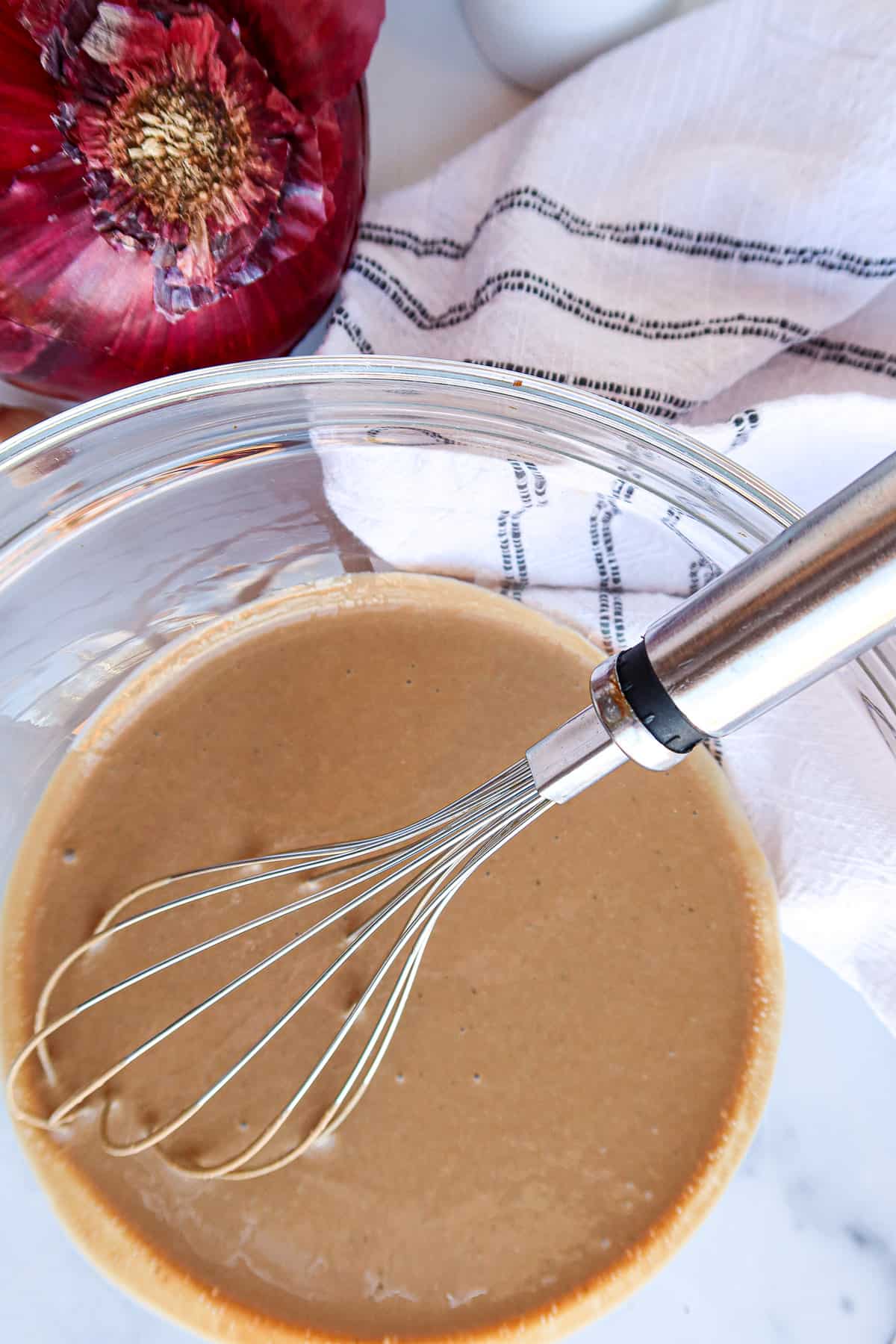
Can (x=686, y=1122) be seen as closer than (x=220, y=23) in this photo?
No

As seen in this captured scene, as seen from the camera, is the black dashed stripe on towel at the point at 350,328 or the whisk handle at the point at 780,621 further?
the black dashed stripe on towel at the point at 350,328

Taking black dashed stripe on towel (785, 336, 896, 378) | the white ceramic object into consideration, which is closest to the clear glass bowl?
black dashed stripe on towel (785, 336, 896, 378)

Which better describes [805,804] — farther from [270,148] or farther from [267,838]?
[270,148]

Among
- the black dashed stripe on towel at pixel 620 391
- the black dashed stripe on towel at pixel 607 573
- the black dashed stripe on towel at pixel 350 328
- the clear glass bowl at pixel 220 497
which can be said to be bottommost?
the black dashed stripe on towel at pixel 607 573

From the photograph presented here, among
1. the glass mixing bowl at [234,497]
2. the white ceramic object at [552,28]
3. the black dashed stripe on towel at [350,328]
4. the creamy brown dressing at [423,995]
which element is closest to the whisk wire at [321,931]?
the creamy brown dressing at [423,995]

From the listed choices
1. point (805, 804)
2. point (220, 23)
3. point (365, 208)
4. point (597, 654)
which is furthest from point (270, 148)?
point (805, 804)

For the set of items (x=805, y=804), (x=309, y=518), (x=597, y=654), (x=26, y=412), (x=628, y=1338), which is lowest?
(x=628, y=1338)

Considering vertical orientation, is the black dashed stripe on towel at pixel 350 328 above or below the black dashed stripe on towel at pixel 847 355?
above

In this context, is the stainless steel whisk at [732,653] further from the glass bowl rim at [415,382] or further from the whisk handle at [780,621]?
the glass bowl rim at [415,382]
